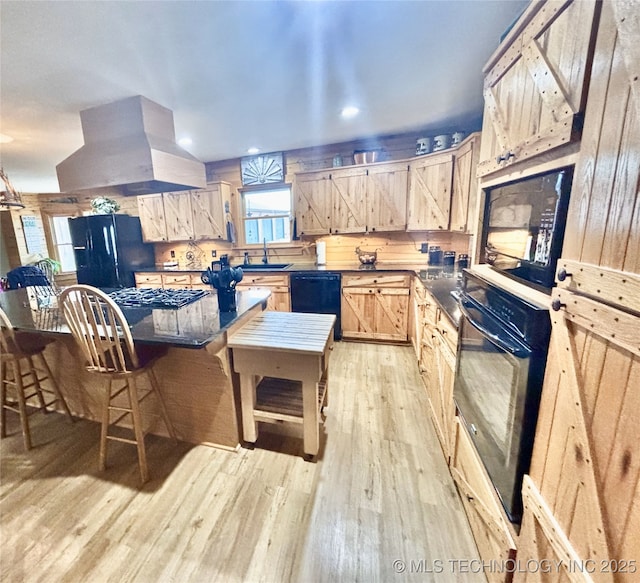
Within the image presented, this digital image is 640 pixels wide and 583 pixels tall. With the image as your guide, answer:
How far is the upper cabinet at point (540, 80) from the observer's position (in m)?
0.73

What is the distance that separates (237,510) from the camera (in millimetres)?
1459

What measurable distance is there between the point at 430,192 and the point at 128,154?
120 inches

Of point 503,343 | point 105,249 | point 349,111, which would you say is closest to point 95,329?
point 503,343

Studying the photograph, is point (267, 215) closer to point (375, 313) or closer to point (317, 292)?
point (317, 292)

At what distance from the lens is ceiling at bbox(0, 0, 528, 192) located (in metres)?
1.50

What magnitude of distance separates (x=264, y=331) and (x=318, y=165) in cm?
307

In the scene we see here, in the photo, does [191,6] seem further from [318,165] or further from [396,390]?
[396,390]

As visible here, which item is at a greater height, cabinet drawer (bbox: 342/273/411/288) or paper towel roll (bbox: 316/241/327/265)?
paper towel roll (bbox: 316/241/327/265)

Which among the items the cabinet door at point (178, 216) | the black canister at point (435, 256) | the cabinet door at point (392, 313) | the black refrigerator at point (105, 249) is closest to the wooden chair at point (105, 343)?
the cabinet door at point (392, 313)

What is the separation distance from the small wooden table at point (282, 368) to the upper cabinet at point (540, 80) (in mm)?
1285

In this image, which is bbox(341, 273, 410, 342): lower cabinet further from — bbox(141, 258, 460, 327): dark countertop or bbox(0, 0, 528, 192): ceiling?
bbox(0, 0, 528, 192): ceiling

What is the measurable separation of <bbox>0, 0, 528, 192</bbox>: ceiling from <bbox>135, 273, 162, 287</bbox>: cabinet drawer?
2018mm

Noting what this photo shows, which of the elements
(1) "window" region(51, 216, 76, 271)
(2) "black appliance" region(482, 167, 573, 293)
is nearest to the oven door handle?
(2) "black appliance" region(482, 167, 573, 293)

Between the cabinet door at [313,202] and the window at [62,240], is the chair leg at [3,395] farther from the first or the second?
the window at [62,240]
